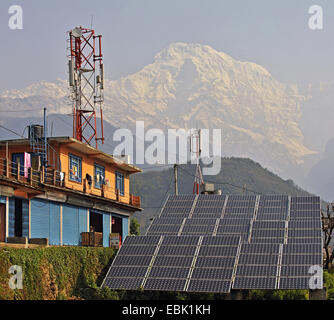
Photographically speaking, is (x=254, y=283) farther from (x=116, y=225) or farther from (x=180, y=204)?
(x=116, y=225)

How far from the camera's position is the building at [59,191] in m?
33.1

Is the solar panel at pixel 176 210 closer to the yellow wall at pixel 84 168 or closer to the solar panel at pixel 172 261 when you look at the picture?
the solar panel at pixel 172 261

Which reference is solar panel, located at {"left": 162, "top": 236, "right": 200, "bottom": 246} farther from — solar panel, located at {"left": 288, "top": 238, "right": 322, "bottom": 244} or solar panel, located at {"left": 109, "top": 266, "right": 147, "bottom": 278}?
solar panel, located at {"left": 288, "top": 238, "right": 322, "bottom": 244}

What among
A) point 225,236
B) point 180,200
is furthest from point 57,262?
point 180,200

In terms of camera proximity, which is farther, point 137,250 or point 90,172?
point 90,172

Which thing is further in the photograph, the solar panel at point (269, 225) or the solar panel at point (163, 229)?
the solar panel at point (163, 229)

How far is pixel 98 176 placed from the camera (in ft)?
149

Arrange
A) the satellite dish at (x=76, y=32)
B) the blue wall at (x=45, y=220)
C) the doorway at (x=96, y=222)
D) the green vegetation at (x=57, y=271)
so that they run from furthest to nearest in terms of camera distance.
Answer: the satellite dish at (x=76, y=32)
the doorway at (x=96, y=222)
the blue wall at (x=45, y=220)
the green vegetation at (x=57, y=271)

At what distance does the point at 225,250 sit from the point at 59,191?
13427 mm

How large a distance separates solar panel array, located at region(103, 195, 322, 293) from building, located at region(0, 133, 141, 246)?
6.64m

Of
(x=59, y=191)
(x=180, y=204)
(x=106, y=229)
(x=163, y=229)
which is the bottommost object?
(x=106, y=229)

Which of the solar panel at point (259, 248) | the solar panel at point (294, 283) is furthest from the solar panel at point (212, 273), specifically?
the solar panel at point (294, 283)

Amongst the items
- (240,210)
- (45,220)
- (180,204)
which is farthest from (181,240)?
(45,220)
